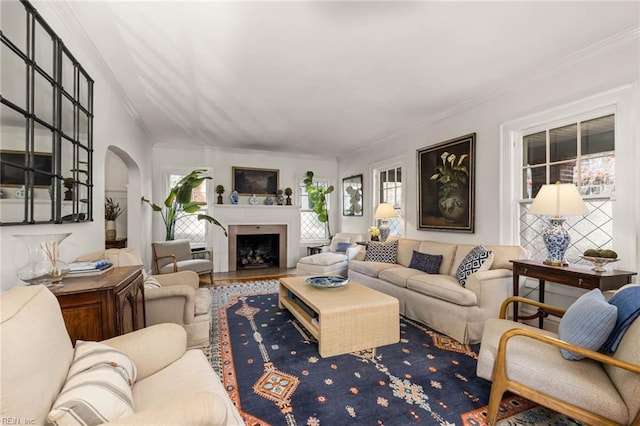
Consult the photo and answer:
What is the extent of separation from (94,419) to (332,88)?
327 centimetres

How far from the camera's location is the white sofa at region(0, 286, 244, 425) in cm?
79

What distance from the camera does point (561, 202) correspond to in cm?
245

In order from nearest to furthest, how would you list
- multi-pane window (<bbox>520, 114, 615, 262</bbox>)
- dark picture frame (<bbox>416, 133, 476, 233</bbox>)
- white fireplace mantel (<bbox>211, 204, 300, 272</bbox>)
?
multi-pane window (<bbox>520, 114, 615, 262</bbox>) → dark picture frame (<bbox>416, 133, 476, 233</bbox>) → white fireplace mantel (<bbox>211, 204, 300, 272</bbox>)

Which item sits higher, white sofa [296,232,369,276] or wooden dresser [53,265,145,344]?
wooden dresser [53,265,145,344]

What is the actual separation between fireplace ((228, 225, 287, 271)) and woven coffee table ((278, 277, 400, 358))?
11.8ft

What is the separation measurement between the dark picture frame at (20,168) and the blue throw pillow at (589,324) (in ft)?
9.90

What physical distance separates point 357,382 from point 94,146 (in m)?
2.94

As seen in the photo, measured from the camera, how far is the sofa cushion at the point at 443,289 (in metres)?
2.73

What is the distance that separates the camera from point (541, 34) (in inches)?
91.3

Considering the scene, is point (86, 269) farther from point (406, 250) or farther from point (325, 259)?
point (406, 250)

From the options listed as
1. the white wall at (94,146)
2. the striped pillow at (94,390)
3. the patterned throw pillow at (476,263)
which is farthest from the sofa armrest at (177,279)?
the patterned throw pillow at (476,263)

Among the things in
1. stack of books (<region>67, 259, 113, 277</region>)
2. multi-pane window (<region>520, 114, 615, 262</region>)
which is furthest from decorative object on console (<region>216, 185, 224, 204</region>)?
multi-pane window (<region>520, 114, 615, 262</region>)

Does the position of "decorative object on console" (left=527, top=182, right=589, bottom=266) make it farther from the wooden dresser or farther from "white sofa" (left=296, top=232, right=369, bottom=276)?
the wooden dresser

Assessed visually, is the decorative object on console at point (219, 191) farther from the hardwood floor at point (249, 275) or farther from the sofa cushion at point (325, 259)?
the sofa cushion at point (325, 259)
